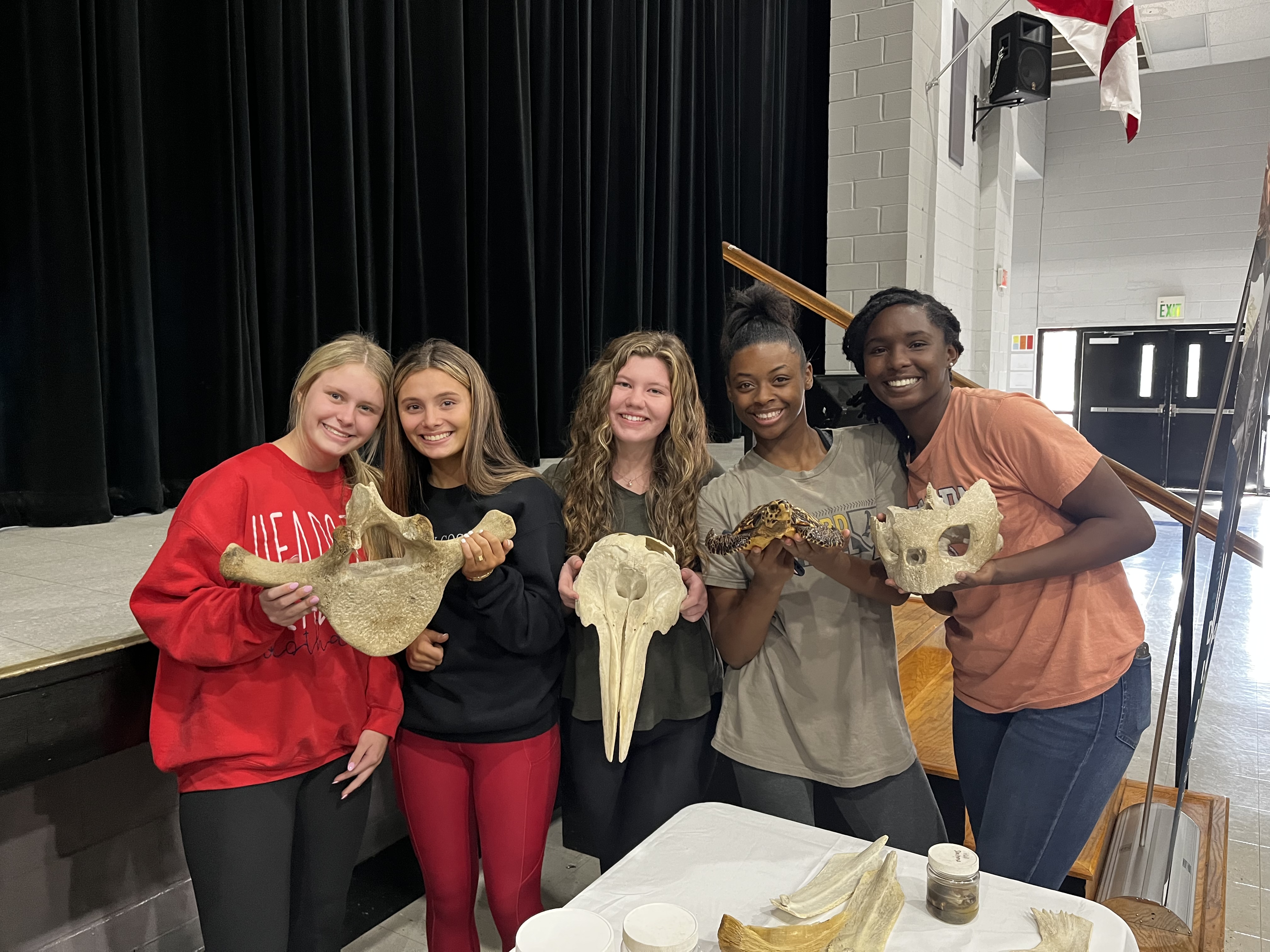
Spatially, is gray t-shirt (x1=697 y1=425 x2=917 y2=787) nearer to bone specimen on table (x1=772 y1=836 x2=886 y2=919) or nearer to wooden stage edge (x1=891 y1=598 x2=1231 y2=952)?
wooden stage edge (x1=891 y1=598 x2=1231 y2=952)

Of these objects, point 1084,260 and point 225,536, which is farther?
point 1084,260

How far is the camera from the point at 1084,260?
9758 mm

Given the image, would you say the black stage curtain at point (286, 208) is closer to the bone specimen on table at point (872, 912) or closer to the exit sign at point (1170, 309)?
the bone specimen on table at point (872, 912)

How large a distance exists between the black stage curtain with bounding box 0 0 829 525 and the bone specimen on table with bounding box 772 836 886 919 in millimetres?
2164

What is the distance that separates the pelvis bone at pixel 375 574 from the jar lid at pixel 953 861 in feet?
2.61

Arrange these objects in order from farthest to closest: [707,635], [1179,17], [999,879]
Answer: [1179,17] → [707,635] → [999,879]

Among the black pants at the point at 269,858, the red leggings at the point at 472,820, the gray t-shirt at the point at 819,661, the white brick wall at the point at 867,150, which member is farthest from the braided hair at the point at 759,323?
the white brick wall at the point at 867,150

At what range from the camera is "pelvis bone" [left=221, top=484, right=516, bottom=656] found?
50.9 inches

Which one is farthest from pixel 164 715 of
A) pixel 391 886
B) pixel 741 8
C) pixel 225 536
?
pixel 741 8

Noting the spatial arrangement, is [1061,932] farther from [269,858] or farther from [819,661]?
[269,858]

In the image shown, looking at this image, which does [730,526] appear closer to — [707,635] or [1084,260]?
[707,635]

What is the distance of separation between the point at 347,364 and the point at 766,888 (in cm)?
111

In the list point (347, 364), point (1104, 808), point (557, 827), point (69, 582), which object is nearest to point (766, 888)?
point (1104, 808)

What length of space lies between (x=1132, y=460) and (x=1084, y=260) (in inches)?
92.8
